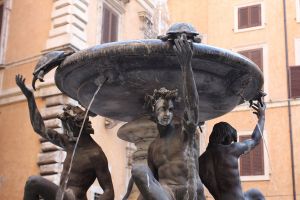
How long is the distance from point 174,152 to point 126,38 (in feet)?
43.8

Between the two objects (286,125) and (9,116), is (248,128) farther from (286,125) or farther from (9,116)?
(9,116)

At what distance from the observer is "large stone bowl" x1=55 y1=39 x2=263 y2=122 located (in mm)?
4855

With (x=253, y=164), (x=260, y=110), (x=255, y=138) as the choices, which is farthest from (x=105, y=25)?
(x=255, y=138)

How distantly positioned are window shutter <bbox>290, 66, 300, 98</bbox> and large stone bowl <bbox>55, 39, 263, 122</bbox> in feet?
50.8

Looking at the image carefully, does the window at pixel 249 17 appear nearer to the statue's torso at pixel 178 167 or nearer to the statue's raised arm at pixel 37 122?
the statue's raised arm at pixel 37 122

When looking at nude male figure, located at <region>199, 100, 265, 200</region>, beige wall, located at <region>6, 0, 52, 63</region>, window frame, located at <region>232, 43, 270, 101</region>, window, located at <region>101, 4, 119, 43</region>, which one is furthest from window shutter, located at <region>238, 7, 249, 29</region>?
nude male figure, located at <region>199, 100, 265, 200</region>

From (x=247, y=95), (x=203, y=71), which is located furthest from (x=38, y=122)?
(x=247, y=95)

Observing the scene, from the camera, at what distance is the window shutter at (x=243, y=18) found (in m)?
22.6

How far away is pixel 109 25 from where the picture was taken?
16609mm

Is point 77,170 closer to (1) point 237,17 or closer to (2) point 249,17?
(2) point 249,17

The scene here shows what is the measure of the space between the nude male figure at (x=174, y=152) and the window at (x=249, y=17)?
18439mm

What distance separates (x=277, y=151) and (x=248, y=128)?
136 centimetres

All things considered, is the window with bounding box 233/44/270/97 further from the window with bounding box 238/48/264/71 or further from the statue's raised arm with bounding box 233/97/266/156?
the statue's raised arm with bounding box 233/97/266/156

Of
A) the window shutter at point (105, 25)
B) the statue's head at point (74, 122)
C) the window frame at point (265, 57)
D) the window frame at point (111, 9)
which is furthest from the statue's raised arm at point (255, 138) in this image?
the window frame at point (265, 57)
